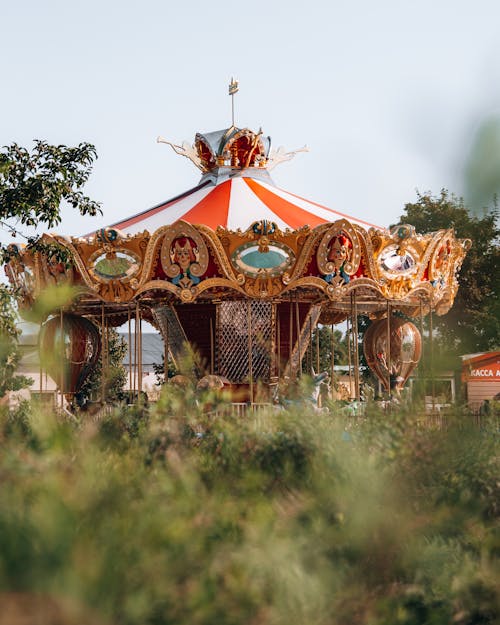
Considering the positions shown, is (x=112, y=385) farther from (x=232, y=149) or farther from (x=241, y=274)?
(x=232, y=149)

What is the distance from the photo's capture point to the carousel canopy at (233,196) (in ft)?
53.1

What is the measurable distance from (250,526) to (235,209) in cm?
1304

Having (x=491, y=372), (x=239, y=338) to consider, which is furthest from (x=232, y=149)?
(x=491, y=372)

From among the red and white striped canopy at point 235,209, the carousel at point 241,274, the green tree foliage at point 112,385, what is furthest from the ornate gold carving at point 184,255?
the green tree foliage at point 112,385

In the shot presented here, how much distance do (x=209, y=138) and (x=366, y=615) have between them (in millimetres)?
14876

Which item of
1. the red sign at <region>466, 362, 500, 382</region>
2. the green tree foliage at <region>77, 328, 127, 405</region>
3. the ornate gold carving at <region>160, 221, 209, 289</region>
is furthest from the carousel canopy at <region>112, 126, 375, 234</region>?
the red sign at <region>466, 362, 500, 382</region>

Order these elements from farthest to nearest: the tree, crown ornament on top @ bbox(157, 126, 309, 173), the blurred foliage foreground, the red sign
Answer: the red sign → crown ornament on top @ bbox(157, 126, 309, 173) → the tree → the blurred foliage foreground

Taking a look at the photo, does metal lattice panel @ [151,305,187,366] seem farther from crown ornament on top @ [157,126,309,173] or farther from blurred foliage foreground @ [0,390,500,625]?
blurred foliage foreground @ [0,390,500,625]

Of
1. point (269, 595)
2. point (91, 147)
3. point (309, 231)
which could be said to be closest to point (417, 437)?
point (269, 595)

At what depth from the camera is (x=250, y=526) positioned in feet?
11.7

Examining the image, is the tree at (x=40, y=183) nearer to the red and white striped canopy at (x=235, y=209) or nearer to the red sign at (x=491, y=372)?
the red and white striped canopy at (x=235, y=209)

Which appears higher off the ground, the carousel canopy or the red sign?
the carousel canopy

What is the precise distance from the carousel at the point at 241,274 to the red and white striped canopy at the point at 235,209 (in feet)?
0.13

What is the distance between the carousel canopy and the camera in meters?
16.2
